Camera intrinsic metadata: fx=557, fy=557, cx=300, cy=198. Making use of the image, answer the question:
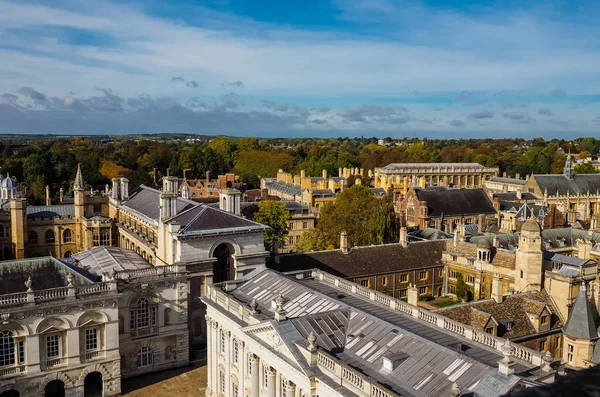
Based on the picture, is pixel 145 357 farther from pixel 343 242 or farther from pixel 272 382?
pixel 343 242

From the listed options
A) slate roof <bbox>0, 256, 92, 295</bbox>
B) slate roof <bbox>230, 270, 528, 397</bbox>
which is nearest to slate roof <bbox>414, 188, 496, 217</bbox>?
slate roof <bbox>230, 270, 528, 397</bbox>

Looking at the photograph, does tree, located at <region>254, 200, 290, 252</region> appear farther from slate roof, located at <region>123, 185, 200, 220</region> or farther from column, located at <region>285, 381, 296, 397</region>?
column, located at <region>285, 381, 296, 397</region>

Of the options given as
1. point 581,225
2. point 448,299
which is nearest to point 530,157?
point 581,225

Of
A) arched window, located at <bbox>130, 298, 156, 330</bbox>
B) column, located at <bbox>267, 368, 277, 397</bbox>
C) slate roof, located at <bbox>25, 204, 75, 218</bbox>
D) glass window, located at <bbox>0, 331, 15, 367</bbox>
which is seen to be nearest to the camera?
column, located at <bbox>267, 368, 277, 397</bbox>

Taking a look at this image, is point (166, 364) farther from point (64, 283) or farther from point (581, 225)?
point (581, 225)

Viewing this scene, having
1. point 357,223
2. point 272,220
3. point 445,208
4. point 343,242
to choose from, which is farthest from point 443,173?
point 343,242

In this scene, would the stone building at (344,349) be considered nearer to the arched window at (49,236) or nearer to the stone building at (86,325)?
the stone building at (86,325)

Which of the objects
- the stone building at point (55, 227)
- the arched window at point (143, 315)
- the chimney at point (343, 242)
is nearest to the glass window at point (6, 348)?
the arched window at point (143, 315)

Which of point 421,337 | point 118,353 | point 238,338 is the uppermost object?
point 421,337
